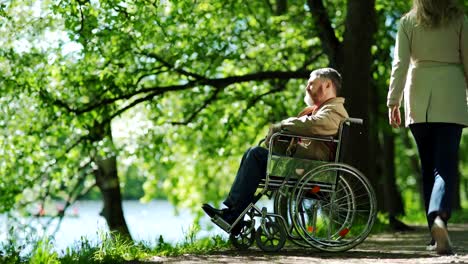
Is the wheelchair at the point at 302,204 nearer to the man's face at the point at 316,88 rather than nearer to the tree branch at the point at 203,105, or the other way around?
the man's face at the point at 316,88

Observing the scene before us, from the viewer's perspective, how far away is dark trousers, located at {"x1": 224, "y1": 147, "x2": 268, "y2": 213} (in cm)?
Answer: 665

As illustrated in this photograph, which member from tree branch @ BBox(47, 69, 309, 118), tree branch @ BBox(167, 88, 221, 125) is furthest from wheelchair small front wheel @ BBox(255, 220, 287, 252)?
tree branch @ BBox(167, 88, 221, 125)

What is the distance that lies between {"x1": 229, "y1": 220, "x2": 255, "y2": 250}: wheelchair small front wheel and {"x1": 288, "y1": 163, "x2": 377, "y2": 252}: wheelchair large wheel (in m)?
0.35

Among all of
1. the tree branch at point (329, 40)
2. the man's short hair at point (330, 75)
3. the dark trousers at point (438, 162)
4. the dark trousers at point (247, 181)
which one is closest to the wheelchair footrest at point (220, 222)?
the dark trousers at point (247, 181)

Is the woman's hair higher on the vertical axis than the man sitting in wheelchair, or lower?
higher

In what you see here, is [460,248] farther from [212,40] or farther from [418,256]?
[212,40]

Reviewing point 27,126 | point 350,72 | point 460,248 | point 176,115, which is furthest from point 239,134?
point 460,248

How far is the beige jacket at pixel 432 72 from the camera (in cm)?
624

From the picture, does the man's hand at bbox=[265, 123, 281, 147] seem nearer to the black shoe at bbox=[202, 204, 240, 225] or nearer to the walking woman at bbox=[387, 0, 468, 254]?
the black shoe at bbox=[202, 204, 240, 225]

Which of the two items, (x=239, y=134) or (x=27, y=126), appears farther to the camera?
(x=239, y=134)

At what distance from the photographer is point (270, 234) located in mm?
6730

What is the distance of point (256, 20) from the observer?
14.6m

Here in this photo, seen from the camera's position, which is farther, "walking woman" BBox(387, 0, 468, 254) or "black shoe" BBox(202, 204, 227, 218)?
"black shoe" BBox(202, 204, 227, 218)

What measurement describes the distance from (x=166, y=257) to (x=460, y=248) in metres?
2.52
